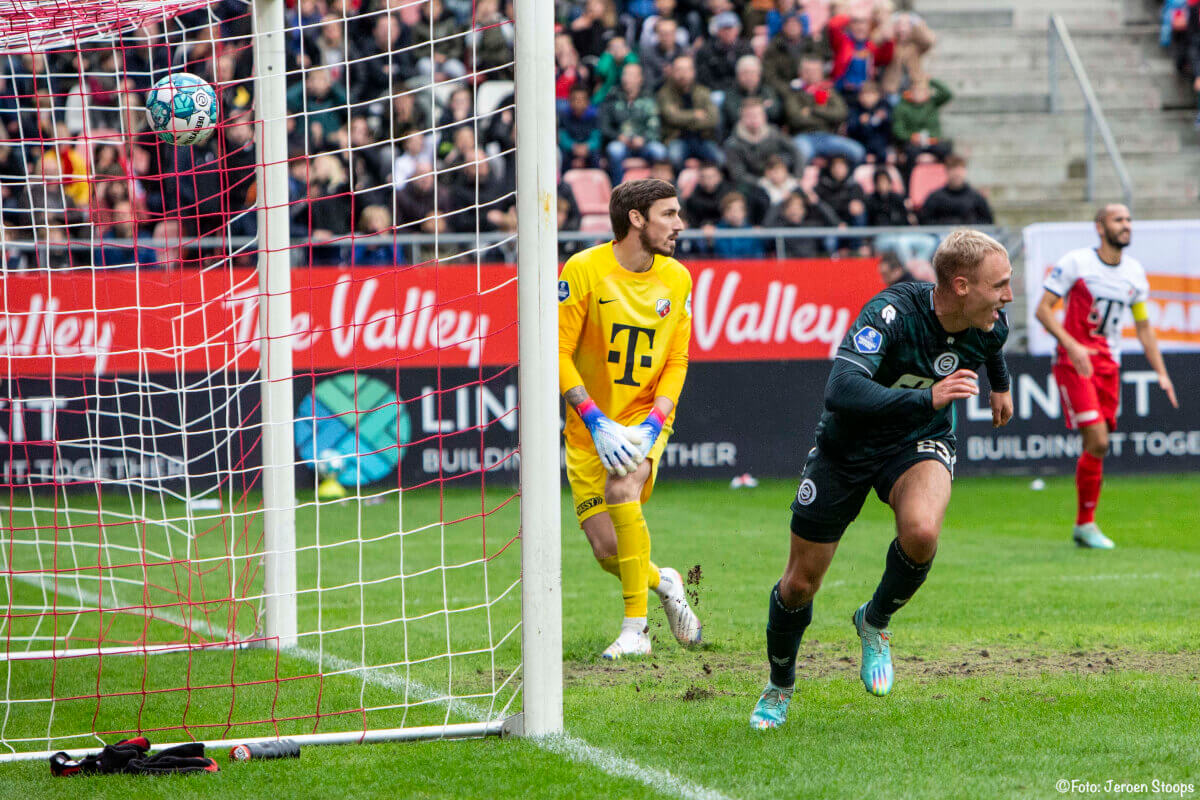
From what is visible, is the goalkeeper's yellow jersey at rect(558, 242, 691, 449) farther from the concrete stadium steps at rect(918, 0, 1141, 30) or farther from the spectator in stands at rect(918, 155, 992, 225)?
the concrete stadium steps at rect(918, 0, 1141, 30)

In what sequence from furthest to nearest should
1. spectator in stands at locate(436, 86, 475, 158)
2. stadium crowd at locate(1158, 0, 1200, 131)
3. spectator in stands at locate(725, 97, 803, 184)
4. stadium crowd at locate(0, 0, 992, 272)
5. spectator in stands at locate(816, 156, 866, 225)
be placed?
stadium crowd at locate(1158, 0, 1200, 131) → spectator in stands at locate(725, 97, 803, 184) → spectator in stands at locate(816, 156, 866, 225) → spectator in stands at locate(436, 86, 475, 158) → stadium crowd at locate(0, 0, 992, 272)

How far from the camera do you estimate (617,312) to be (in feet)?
21.7

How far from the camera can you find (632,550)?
6.50 metres

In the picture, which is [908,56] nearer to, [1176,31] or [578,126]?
[578,126]

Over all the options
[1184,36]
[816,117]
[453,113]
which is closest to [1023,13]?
[1184,36]

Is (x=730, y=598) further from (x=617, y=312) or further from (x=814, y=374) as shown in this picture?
(x=814, y=374)

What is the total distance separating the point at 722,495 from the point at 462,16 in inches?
308

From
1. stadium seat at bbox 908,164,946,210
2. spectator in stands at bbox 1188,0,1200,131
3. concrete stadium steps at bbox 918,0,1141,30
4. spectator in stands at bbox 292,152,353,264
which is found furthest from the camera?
concrete stadium steps at bbox 918,0,1141,30

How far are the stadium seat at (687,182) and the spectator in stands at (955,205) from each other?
8.80 ft

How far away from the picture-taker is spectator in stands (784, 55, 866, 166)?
17438mm

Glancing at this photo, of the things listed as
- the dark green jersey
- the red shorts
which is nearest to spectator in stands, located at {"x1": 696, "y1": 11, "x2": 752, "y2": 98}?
the red shorts

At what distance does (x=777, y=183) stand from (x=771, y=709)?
11.8 meters

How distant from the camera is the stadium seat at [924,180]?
17609mm

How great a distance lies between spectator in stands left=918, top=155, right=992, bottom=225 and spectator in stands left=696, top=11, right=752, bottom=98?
3301 millimetres
